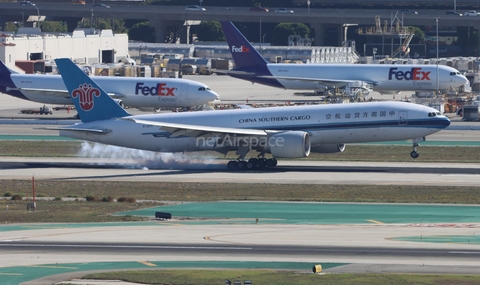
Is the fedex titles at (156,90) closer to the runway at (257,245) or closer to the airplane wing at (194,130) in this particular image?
the airplane wing at (194,130)

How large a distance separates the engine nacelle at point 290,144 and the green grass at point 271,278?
28162 millimetres

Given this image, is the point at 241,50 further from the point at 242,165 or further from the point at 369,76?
the point at 242,165

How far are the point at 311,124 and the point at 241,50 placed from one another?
51677 millimetres

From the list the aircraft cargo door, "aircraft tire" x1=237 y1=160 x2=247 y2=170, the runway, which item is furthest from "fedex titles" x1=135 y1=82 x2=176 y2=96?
the runway

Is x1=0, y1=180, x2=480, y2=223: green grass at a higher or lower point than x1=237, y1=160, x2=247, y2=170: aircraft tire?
lower

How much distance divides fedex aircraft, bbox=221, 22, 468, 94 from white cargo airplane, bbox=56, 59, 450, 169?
44.4 metres

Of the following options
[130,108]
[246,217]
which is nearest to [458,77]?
[130,108]

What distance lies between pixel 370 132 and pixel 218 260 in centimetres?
2897

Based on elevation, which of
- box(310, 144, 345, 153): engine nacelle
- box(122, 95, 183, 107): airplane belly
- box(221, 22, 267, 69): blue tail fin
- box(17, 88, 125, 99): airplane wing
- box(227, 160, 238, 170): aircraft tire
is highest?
box(221, 22, 267, 69): blue tail fin

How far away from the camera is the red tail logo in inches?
2372

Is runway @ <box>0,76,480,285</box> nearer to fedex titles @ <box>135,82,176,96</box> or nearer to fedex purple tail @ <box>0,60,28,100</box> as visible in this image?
fedex titles @ <box>135,82,176,96</box>

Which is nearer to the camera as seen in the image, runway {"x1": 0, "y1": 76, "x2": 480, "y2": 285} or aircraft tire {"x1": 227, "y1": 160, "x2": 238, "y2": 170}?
runway {"x1": 0, "y1": 76, "x2": 480, "y2": 285}

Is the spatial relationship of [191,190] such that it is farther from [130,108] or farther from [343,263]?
[130,108]

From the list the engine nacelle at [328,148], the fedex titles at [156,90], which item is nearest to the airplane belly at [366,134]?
the engine nacelle at [328,148]
